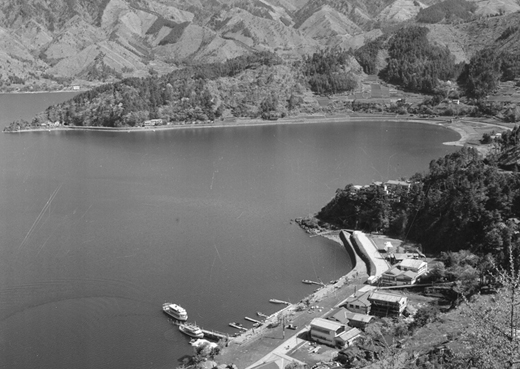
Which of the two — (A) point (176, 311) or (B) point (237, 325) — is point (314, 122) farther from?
(B) point (237, 325)

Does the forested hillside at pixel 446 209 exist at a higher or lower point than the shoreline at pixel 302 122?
lower

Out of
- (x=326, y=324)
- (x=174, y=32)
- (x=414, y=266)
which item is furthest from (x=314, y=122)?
(x=174, y=32)

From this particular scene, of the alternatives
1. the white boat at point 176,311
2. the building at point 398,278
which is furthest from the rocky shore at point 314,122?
the white boat at point 176,311

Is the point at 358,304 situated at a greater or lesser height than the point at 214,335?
greater

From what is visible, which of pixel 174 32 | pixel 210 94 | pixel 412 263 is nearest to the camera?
pixel 412 263

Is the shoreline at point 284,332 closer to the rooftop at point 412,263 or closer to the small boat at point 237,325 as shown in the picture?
the small boat at point 237,325

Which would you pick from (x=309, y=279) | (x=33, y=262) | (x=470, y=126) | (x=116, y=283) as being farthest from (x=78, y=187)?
(x=470, y=126)
